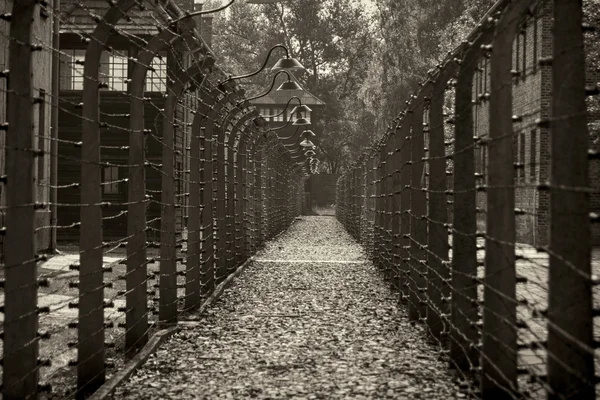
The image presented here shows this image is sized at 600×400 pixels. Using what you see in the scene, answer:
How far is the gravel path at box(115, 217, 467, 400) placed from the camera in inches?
199

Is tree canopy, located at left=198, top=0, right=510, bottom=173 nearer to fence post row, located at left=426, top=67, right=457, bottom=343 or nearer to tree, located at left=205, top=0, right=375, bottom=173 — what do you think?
tree, located at left=205, top=0, right=375, bottom=173

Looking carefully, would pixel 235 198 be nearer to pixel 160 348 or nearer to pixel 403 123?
pixel 403 123

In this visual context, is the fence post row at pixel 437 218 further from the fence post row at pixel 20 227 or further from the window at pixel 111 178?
the window at pixel 111 178

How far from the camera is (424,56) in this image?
4041 centimetres

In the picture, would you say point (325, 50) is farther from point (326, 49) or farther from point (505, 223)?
point (505, 223)

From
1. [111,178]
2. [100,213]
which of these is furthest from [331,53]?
[100,213]

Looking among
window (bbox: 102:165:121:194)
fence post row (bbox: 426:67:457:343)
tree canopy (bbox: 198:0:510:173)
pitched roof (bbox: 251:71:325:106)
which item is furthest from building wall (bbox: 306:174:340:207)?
fence post row (bbox: 426:67:457:343)

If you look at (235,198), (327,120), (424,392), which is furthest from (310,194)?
(424,392)

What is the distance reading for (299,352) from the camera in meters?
6.25

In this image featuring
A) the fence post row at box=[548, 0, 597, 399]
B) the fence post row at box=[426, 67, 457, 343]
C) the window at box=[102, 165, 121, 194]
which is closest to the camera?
the fence post row at box=[548, 0, 597, 399]

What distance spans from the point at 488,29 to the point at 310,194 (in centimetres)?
5147

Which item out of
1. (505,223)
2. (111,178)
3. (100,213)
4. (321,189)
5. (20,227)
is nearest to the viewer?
(20,227)

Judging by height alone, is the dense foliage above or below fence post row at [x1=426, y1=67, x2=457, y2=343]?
above

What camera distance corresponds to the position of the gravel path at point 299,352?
5059 mm
